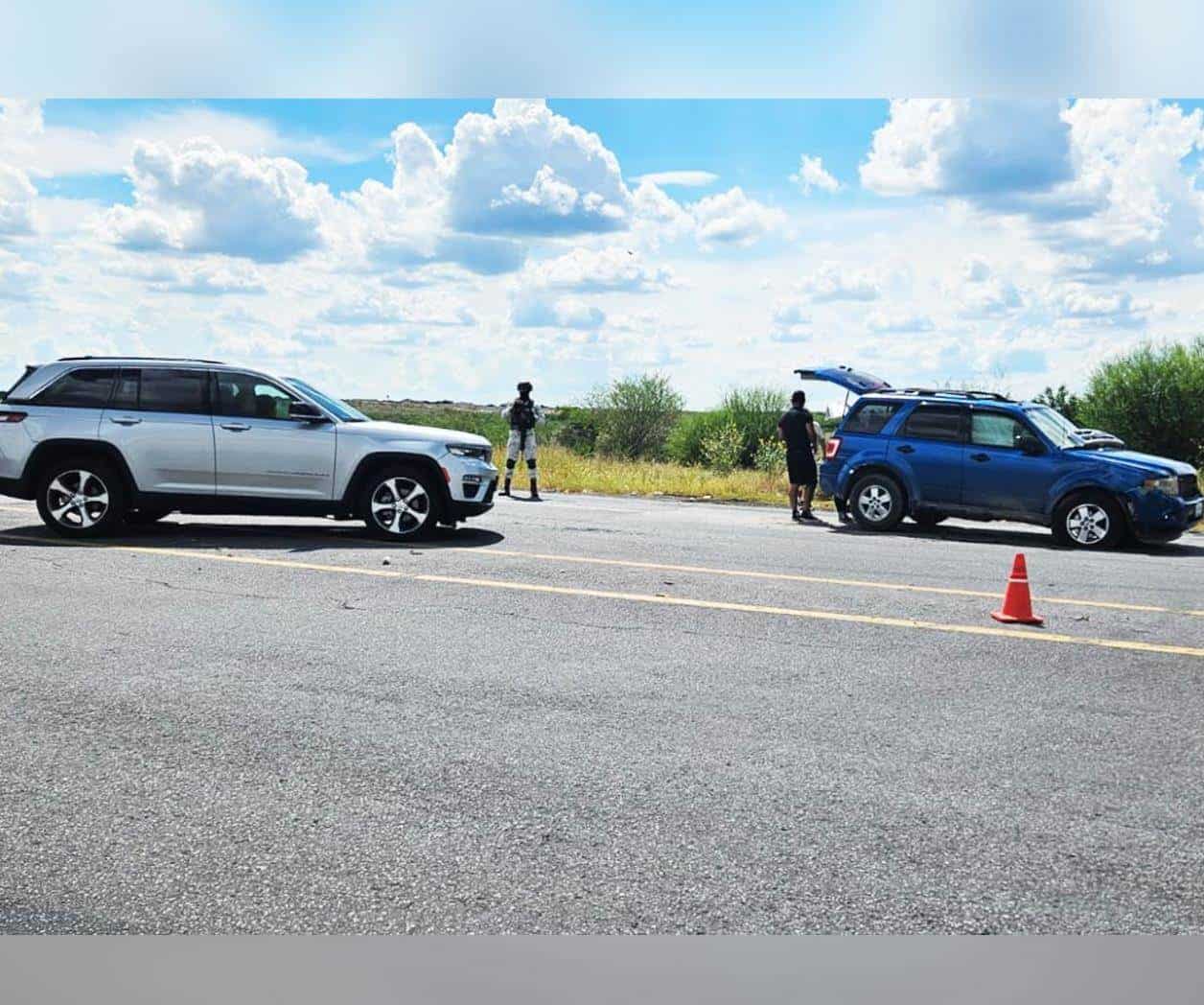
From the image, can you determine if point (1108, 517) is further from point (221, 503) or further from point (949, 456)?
point (221, 503)

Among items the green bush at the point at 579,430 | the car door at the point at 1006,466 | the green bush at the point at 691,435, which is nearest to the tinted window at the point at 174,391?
the car door at the point at 1006,466

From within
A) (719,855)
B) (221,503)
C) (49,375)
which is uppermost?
(49,375)

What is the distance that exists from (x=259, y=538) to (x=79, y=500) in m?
1.74

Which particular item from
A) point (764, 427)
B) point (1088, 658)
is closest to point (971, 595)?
point (1088, 658)

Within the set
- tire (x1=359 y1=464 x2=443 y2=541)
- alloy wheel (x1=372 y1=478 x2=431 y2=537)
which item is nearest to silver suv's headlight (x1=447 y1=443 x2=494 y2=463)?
tire (x1=359 y1=464 x2=443 y2=541)

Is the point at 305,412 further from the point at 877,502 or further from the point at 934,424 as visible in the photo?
the point at 934,424

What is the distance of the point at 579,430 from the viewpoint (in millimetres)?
46750

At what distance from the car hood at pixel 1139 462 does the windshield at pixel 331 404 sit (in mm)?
8232

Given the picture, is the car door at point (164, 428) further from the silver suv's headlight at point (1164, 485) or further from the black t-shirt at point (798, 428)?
the silver suv's headlight at point (1164, 485)

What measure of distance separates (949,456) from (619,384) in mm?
29712

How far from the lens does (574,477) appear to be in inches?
1032

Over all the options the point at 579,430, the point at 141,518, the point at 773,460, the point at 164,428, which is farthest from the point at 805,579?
the point at 579,430

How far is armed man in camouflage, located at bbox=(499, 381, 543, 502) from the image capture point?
2139 centimetres

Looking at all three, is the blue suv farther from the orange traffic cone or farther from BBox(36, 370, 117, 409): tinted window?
BBox(36, 370, 117, 409): tinted window
